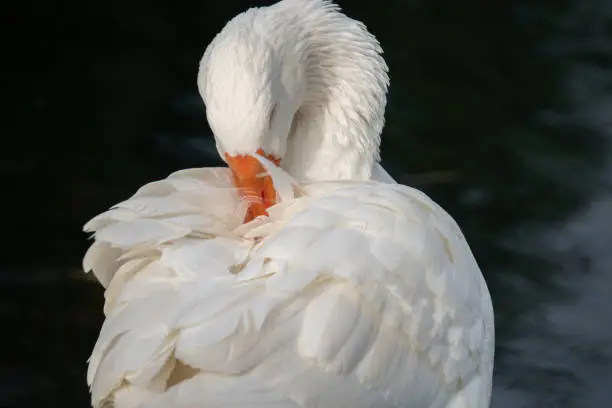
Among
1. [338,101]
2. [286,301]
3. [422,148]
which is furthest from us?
[422,148]

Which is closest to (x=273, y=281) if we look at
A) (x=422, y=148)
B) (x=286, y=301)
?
(x=286, y=301)

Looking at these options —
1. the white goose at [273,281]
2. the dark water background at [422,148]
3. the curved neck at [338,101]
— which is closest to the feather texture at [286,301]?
the white goose at [273,281]

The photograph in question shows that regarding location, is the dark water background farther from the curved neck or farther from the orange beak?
the orange beak

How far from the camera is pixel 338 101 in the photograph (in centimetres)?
302

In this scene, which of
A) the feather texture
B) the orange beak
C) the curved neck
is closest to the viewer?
the feather texture

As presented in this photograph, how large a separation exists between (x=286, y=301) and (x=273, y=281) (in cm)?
5

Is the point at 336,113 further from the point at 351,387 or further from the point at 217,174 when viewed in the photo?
the point at 351,387

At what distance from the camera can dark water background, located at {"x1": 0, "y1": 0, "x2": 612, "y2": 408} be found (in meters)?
3.86

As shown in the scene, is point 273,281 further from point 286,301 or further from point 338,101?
point 338,101

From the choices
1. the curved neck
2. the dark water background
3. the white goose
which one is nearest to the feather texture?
the white goose

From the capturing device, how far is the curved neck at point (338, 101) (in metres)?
2.99

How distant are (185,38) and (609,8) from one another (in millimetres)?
2952

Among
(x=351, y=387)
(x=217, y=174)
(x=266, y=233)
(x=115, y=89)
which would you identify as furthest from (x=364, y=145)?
(x=115, y=89)

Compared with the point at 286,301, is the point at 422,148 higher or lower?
lower
